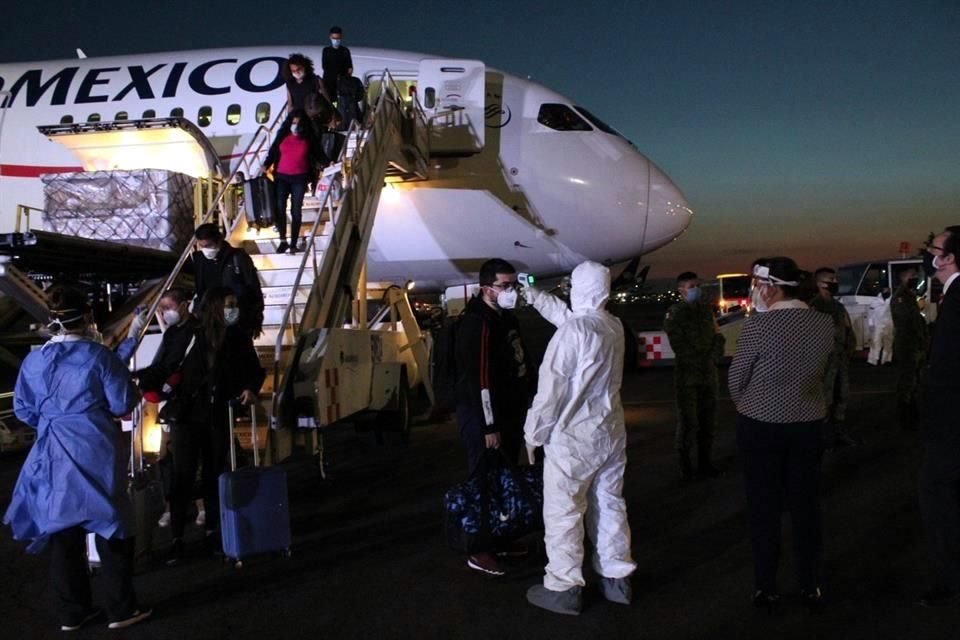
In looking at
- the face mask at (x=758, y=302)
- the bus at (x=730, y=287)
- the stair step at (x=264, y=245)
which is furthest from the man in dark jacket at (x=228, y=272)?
the bus at (x=730, y=287)

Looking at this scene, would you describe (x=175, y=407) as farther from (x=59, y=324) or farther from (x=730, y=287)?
(x=730, y=287)

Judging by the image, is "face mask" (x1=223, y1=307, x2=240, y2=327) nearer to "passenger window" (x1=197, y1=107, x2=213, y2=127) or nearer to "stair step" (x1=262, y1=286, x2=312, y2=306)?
"stair step" (x1=262, y1=286, x2=312, y2=306)

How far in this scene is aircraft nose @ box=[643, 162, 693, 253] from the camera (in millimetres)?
11445

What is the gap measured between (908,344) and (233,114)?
8.78 m

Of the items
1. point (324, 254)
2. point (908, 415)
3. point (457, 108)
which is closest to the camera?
point (324, 254)

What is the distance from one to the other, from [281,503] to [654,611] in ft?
7.53

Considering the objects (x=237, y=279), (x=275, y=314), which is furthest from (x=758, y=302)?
(x=275, y=314)

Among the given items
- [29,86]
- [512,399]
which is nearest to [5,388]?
[29,86]

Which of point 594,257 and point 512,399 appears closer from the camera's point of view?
point 512,399

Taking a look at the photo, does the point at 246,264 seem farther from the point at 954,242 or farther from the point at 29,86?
the point at 29,86

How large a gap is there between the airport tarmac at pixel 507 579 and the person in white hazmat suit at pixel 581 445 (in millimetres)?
210

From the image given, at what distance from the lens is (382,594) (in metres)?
4.77

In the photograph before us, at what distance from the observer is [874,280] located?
1884 cm

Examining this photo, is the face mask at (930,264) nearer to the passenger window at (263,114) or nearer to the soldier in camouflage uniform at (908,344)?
the soldier in camouflage uniform at (908,344)
